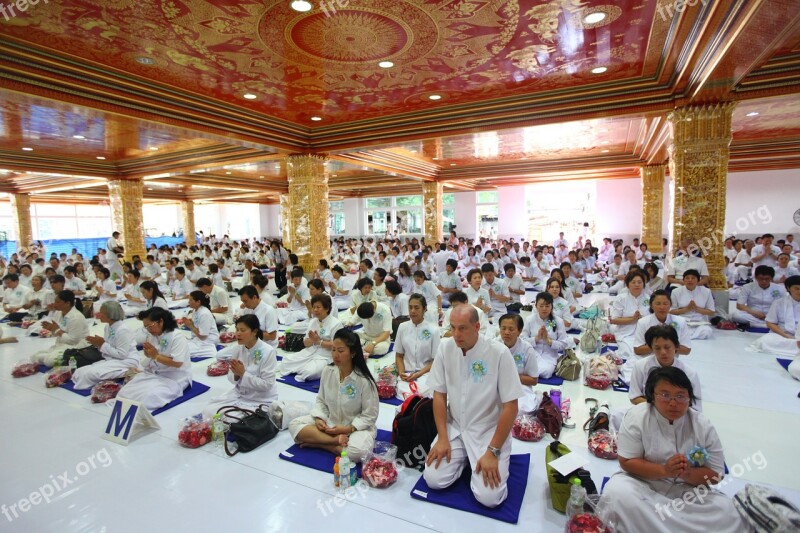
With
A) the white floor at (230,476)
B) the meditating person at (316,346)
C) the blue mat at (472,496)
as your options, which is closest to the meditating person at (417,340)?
the white floor at (230,476)

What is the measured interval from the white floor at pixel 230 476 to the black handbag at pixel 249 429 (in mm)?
73

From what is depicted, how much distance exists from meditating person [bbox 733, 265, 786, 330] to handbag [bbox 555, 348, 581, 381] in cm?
383

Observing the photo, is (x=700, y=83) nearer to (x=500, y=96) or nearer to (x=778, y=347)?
(x=500, y=96)

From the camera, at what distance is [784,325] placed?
571cm

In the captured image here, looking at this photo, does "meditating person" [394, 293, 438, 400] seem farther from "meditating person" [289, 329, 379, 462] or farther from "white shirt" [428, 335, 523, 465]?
"white shirt" [428, 335, 523, 465]

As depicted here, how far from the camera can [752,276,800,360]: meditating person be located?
542cm

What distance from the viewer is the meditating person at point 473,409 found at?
279 centimetres

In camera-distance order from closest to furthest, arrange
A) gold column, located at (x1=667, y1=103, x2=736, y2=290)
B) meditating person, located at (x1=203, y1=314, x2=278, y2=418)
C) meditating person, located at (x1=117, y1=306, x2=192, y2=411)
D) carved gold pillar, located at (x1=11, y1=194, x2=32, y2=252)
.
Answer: meditating person, located at (x1=203, y1=314, x2=278, y2=418)
meditating person, located at (x1=117, y1=306, x2=192, y2=411)
gold column, located at (x1=667, y1=103, x2=736, y2=290)
carved gold pillar, located at (x1=11, y1=194, x2=32, y2=252)

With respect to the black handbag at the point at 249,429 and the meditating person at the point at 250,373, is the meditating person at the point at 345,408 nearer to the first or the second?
the black handbag at the point at 249,429

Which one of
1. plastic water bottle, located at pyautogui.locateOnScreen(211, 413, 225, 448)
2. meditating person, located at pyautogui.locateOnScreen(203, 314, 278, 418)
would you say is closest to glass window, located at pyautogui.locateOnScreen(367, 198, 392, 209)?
meditating person, located at pyautogui.locateOnScreen(203, 314, 278, 418)

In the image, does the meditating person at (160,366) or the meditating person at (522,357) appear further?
the meditating person at (160,366)

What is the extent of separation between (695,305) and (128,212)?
1665 cm

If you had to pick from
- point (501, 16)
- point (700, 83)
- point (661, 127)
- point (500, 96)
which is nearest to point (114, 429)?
point (501, 16)

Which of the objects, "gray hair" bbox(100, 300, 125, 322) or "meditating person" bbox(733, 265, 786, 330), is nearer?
"gray hair" bbox(100, 300, 125, 322)
